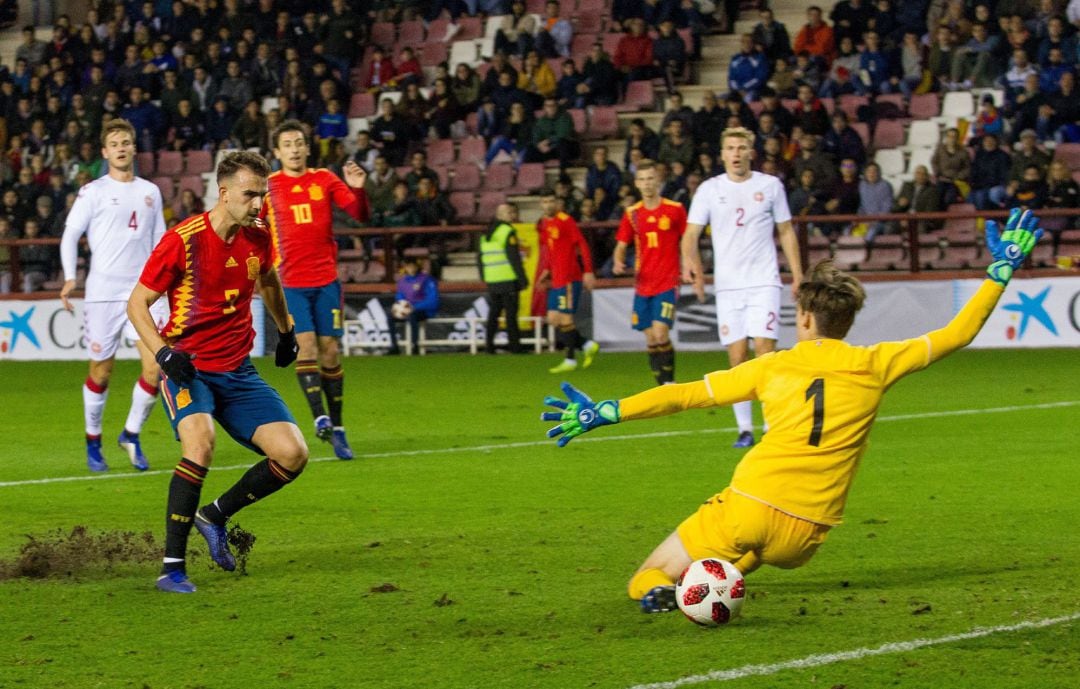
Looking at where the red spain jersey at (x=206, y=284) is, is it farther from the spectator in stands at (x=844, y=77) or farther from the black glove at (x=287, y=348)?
the spectator in stands at (x=844, y=77)

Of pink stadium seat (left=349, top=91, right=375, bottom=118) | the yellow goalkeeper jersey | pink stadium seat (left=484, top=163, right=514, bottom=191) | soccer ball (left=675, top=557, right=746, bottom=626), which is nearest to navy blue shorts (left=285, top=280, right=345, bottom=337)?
the yellow goalkeeper jersey

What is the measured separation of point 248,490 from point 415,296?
15147mm

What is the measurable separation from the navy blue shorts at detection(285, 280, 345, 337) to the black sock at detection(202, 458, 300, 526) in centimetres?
439

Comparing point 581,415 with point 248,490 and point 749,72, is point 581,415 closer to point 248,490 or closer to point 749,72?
point 248,490

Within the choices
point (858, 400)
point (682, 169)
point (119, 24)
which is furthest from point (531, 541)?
point (119, 24)

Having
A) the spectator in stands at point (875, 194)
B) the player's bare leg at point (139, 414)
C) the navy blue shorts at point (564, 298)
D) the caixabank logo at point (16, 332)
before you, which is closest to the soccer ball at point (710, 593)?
the player's bare leg at point (139, 414)

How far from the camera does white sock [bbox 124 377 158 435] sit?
1096 cm

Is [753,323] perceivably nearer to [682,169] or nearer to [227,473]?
[227,473]

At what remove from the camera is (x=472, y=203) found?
80.7 feet

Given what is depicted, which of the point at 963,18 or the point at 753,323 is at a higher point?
the point at 963,18

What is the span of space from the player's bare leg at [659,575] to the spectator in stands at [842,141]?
16582 millimetres

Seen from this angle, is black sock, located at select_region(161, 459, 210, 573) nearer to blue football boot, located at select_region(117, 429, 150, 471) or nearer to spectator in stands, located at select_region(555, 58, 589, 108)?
blue football boot, located at select_region(117, 429, 150, 471)

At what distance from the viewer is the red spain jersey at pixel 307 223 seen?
11.5 meters

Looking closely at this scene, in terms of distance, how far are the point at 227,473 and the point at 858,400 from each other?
5571 mm
